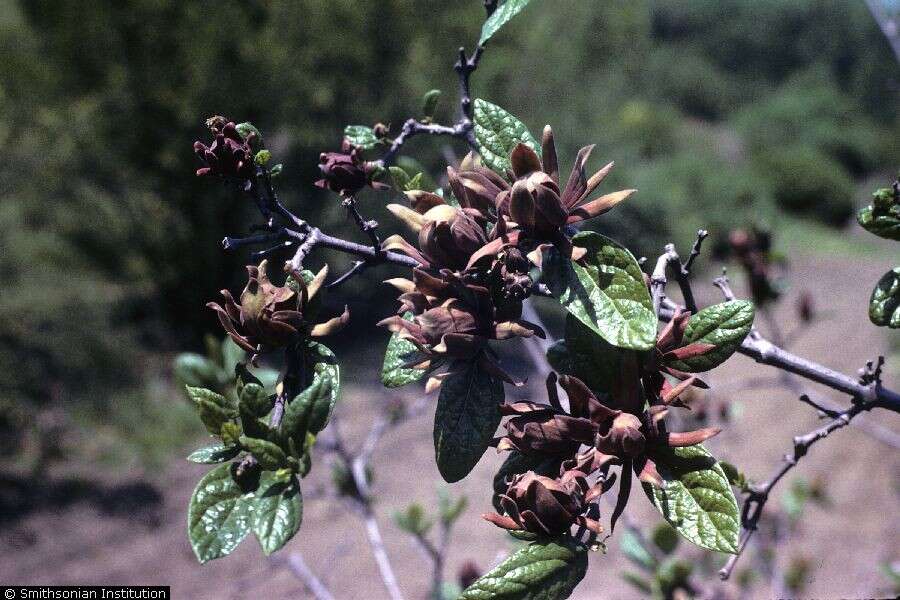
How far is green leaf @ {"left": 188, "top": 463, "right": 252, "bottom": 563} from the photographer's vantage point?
1.66 feet

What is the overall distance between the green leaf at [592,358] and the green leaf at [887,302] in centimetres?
30

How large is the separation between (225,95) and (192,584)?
340 cm

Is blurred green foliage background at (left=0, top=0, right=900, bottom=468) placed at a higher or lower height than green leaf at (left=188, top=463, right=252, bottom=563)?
higher

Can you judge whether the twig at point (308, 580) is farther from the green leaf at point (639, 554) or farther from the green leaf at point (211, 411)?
the green leaf at point (211, 411)

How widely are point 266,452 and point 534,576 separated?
0.71 ft

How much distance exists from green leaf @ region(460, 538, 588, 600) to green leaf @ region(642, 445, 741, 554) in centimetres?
8

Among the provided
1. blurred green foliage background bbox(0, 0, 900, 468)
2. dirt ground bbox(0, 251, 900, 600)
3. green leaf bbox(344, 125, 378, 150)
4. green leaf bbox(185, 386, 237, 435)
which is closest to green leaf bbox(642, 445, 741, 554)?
green leaf bbox(185, 386, 237, 435)

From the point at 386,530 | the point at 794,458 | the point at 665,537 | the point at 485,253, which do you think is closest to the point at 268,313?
the point at 485,253

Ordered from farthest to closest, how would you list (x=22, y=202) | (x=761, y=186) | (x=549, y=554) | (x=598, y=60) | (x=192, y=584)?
(x=761, y=186) → (x=598, y=60) → (x=22, y=202) → (x=192, y=584) → (x=549, y=554)

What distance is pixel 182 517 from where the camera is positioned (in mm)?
3693

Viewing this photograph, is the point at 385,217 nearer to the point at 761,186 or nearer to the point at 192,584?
the point at 192,584

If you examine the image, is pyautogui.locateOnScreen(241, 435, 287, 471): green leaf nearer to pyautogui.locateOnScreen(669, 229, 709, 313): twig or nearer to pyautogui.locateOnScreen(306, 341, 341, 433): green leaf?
pyautogui.locateOnScreen(306, 341, 341, 433): green leaf

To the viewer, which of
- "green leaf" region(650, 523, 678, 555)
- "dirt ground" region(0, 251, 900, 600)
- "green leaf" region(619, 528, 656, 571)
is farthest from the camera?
"dirt ground" region(0, 251, 900, 600)

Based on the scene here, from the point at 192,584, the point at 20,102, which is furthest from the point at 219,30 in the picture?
the point at 192,584
